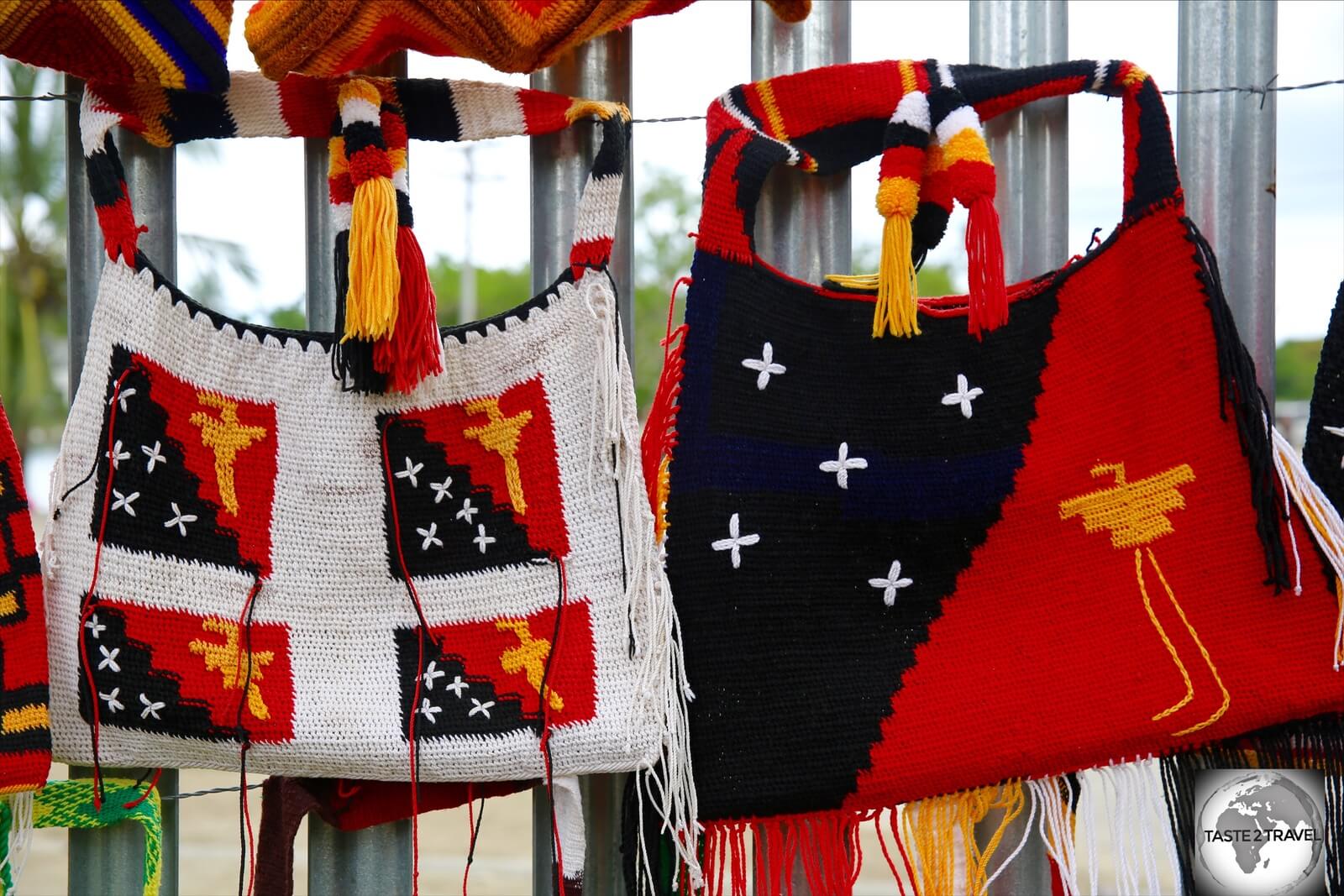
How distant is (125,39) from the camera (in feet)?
3.31

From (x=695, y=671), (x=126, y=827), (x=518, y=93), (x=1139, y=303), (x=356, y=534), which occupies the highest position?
(x=518, y=93)

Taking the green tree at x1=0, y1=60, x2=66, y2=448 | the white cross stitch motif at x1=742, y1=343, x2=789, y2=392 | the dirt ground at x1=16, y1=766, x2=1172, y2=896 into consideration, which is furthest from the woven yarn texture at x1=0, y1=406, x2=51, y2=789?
the green tree at x1=0, y1=60, x2=66, y2=448

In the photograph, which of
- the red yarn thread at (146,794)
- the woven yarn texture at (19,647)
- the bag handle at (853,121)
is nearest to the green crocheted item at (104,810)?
the red yarn thread at (146,794)

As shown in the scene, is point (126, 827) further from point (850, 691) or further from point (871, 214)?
point (871, 214)

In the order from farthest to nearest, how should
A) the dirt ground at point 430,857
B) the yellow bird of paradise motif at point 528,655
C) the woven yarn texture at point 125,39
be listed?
the dirt ground at point 430,857 → the yellow bird of paradise motif at point 528,655 → the woven yarn texture at point 125,39

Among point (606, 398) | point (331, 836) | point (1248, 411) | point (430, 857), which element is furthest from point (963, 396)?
point (430, 857)

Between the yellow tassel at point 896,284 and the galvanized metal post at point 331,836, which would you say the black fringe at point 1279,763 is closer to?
the yellow tassel at point 896,284

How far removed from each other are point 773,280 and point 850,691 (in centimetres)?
44

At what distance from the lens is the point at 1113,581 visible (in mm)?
1123

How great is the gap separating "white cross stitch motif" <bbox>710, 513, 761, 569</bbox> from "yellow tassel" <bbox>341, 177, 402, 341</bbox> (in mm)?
389

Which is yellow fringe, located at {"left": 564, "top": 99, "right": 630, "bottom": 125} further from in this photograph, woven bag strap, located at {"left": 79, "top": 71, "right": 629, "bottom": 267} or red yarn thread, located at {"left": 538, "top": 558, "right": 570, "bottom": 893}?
red yarn thread, located at {"left": 538, "top": 558, "right": 570, "bottom": 893}

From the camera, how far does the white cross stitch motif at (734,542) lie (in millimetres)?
1117

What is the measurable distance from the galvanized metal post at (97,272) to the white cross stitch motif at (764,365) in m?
0.63

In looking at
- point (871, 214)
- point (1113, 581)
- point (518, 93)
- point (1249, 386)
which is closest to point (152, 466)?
point (518, 93)
